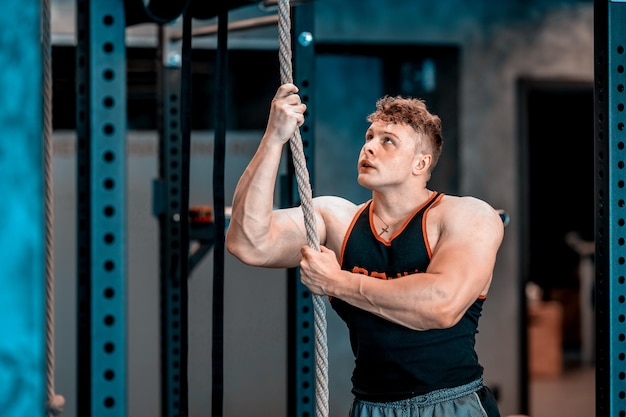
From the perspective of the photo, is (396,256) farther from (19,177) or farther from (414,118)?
(19,177)

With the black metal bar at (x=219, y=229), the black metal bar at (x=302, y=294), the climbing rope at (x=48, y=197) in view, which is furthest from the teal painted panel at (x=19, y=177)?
the black metal bar at (x=302, y=294)

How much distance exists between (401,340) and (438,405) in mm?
197

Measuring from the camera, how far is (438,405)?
7.33ft

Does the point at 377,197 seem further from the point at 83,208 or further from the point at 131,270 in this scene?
the point at 131,270

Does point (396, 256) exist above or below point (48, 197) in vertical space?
below

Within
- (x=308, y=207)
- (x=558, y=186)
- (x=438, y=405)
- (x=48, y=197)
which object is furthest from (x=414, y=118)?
(x=558, y=186)

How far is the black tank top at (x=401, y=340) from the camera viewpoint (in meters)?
2.22

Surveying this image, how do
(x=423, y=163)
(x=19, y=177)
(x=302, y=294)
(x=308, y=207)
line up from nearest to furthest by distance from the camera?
1. (x=19, y=177)
2. (x=308, y=207)
3. (x=423, y=163)
4. (x=302, y=294)

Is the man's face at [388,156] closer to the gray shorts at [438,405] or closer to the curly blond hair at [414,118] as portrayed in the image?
the curly blond hair at [414,118]

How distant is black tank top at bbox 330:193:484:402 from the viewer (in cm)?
222

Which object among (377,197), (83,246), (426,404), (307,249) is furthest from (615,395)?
(83,246)

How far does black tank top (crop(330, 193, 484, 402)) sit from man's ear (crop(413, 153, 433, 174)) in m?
0.10

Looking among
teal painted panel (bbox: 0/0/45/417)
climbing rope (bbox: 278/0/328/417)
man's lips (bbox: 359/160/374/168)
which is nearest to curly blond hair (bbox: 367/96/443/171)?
man's lips (bbox: 359/160/374/168)

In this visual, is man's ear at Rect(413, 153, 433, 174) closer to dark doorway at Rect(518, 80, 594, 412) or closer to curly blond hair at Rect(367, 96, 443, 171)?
curly blond hair at Rect(367, 96, 443, 171)
